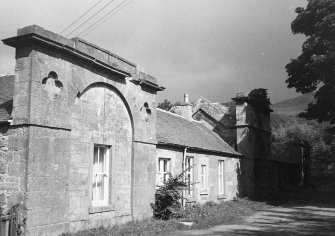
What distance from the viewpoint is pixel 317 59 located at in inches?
780

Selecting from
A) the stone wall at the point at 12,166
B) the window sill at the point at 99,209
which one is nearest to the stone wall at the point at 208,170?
the window sill at the point at 99,209

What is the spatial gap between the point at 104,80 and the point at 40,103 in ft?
9.58

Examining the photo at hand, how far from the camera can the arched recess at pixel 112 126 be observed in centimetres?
1148

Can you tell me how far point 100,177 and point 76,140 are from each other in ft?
5.80

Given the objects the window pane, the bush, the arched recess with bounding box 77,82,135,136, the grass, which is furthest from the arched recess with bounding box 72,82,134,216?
the bush

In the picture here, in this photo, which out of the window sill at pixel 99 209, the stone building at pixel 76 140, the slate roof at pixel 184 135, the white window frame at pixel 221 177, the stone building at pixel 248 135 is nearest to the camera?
the stone building at pixel 76 140

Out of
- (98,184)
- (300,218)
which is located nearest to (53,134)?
(98,184)

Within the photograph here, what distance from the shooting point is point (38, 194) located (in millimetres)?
9609

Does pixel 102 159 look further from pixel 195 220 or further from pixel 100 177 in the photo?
pixel 195 220

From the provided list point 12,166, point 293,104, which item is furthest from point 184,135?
point 293,104

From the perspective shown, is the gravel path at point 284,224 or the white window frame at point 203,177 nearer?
the gravel path at point 284,224

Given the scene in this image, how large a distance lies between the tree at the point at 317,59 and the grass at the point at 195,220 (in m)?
6.76

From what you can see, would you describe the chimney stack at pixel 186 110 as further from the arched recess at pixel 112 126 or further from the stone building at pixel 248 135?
the arched recess at pixel 112 126

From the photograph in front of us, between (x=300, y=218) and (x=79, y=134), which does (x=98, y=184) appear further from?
(x=300, y=218)
